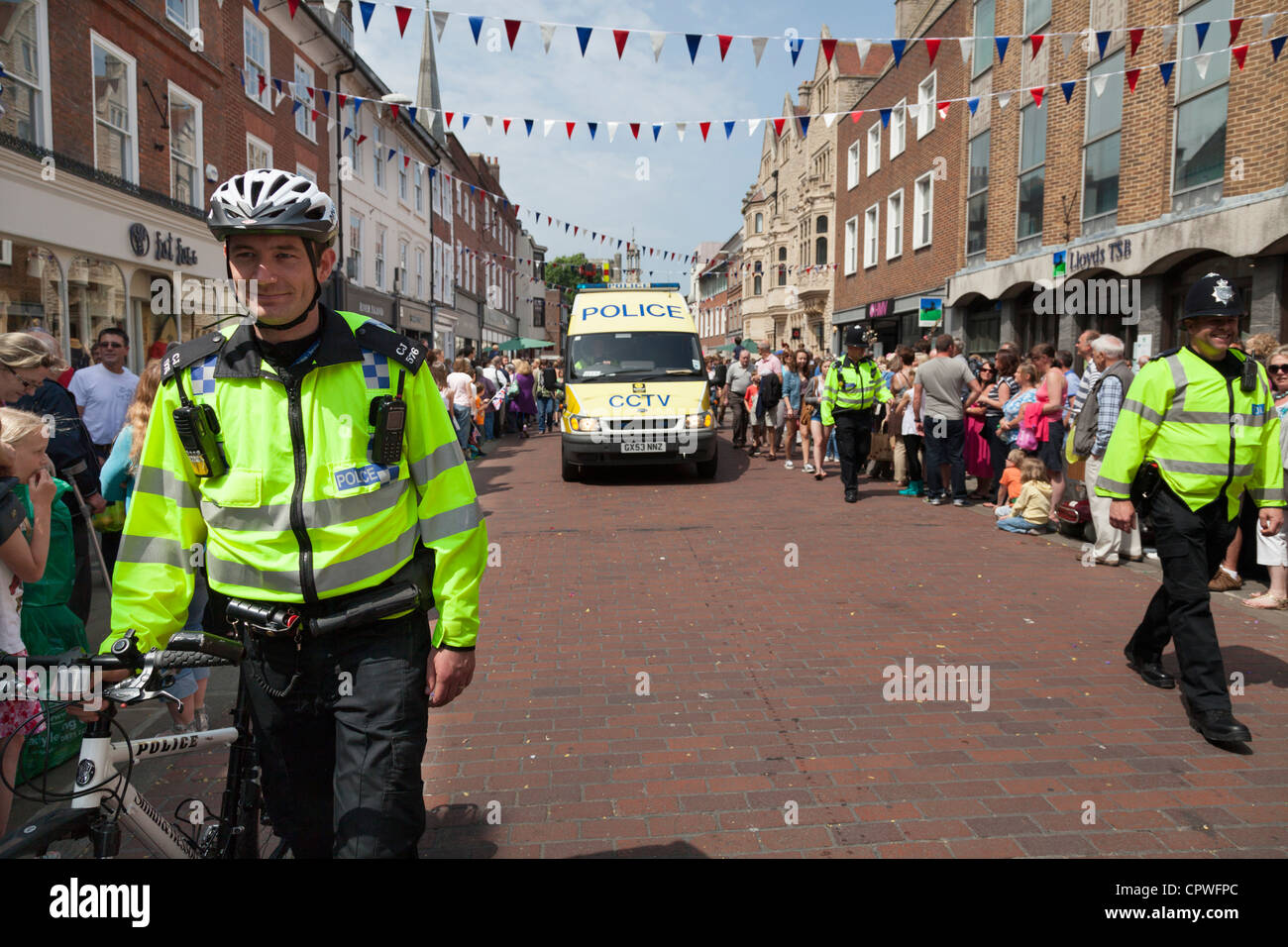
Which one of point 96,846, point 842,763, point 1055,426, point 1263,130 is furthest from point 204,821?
point 1263,130

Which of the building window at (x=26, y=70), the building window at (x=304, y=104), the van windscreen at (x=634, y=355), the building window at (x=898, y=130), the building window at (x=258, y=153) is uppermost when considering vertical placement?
the building window at (x=898, y=130)

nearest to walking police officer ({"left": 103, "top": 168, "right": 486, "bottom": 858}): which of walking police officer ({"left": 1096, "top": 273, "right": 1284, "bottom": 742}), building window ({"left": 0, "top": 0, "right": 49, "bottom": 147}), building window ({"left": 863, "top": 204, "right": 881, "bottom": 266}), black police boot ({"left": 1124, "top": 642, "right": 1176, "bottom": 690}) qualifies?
walking police officer ({"left": 1096, "top": 273, "right": 1284, "bottom": 742})

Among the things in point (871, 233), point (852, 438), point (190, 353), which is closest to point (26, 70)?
point (852, 438)

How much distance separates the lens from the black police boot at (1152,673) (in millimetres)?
4629

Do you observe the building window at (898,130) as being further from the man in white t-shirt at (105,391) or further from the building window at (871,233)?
the man in white t-shirt at (105,391)

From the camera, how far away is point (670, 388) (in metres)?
12.6

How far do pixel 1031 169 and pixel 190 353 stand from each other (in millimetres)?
20535

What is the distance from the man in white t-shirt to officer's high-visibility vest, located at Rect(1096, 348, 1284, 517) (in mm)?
6745

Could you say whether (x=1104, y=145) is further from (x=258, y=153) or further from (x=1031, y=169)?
(x=258, y=153)

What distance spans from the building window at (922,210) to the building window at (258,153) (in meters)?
16.6

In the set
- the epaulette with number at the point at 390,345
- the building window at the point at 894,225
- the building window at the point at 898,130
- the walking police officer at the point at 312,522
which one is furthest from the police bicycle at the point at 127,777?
the building window at the point at 898,130

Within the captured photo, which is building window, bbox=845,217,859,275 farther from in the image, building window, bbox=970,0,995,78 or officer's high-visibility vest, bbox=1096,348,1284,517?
officer's high-visibility vest, bbox=1096,348,1284,517
